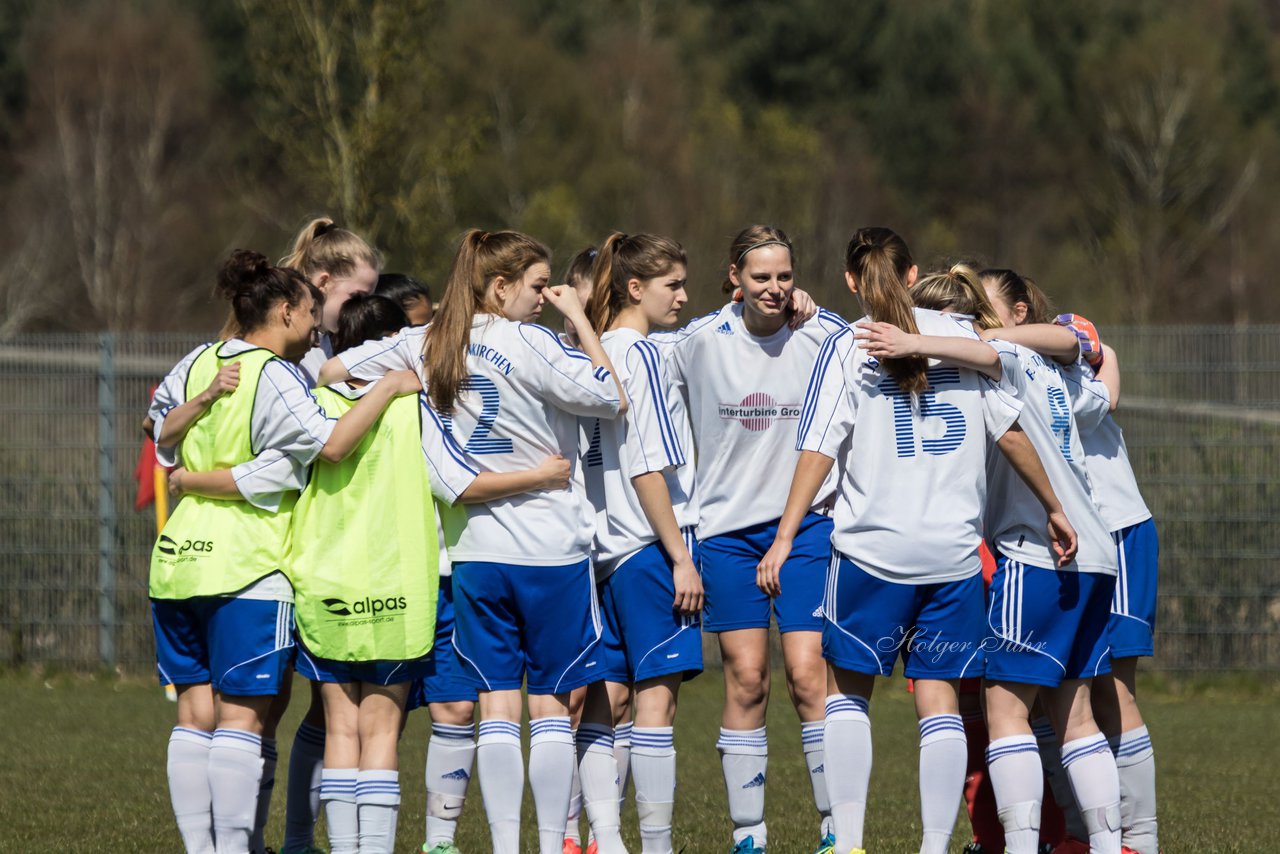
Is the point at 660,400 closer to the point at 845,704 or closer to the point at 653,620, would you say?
the point at 653,620

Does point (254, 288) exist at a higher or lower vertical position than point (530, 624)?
higher

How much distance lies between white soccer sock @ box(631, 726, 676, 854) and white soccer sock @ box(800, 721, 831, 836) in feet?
1.77

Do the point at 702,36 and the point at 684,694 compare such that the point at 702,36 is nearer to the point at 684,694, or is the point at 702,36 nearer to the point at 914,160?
the point at 914,160

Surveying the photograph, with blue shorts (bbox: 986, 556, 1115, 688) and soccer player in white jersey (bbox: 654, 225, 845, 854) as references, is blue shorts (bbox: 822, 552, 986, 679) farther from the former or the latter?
soccer player in white jersey (bbox: 654, 225, 845, 854)

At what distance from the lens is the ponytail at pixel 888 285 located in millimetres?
5109

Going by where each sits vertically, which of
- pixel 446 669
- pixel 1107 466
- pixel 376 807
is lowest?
pixel 376 807

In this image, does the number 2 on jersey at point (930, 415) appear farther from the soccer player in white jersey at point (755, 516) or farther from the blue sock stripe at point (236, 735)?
the blue sock stripe at point (236, 735)

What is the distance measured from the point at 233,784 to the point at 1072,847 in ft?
9.26

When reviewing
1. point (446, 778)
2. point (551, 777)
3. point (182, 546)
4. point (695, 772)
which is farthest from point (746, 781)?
point (695, 772)

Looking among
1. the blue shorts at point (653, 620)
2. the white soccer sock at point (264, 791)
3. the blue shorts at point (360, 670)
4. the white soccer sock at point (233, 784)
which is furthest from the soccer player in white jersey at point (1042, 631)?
the white soccer sock at point (264, 791)

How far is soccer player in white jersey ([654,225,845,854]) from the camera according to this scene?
18.7 feet

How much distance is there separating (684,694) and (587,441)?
698cm

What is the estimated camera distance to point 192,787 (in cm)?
524

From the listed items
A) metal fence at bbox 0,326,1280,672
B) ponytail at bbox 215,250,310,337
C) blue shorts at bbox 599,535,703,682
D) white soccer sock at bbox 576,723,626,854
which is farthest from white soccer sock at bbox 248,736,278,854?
metal fence at bbox 0,326,1280,672
